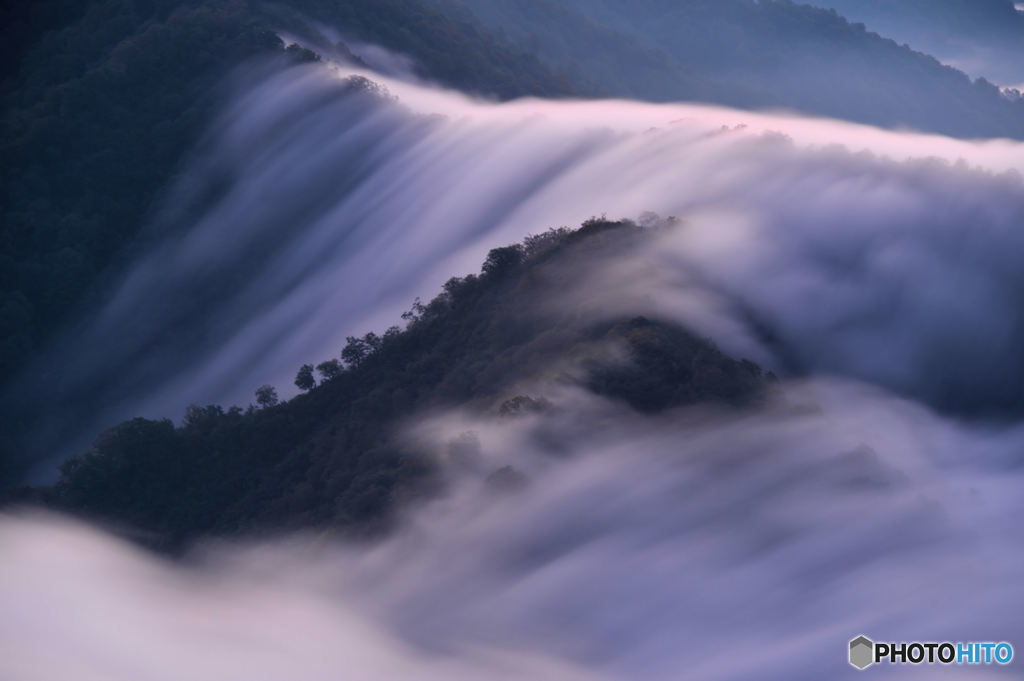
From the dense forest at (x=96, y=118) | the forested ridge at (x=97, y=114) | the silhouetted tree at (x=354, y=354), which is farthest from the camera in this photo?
the forested ridge at (x=97, y=114)

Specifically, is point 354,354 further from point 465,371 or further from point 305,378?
point 465,371

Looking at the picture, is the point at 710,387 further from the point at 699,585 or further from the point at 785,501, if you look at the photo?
the point at 699,585

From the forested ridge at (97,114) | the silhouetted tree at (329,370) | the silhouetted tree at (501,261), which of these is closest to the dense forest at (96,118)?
the forested ridge at (97,114)

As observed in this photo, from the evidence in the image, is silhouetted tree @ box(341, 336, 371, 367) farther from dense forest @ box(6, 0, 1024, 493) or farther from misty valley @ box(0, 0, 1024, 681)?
dense forest @ box(6, 0, 1024, 493)

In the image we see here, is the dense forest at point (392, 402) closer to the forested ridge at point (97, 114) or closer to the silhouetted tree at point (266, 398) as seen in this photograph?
the silhouetted tree at point (266, 398)

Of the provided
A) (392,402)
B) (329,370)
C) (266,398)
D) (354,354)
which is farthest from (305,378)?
(392,402)

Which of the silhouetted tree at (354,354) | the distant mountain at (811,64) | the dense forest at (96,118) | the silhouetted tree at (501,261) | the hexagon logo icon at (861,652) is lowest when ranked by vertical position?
the hexagon logo icon at (861,652)
